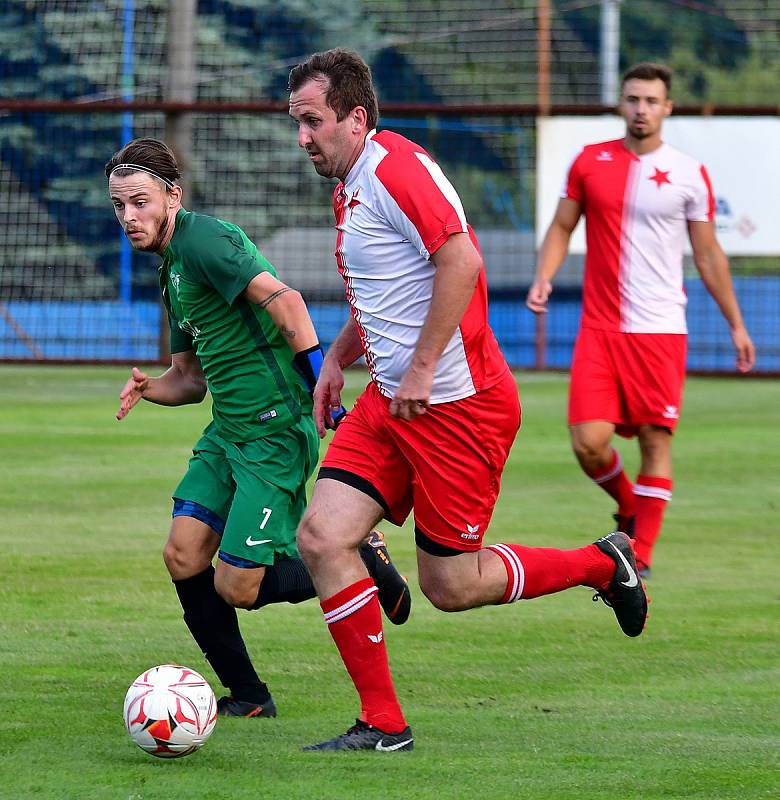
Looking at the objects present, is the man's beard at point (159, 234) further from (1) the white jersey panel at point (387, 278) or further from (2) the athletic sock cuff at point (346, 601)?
(2) the athletic sock cuff at point (346, 601)

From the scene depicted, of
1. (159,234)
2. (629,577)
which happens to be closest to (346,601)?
(629,577)

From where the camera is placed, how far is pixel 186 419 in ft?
49.3

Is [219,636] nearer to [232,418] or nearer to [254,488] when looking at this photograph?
[254,488]

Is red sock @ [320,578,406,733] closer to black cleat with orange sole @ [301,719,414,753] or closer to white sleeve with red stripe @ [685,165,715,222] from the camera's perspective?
black cleat with orange sole @ [301,719,414,753]

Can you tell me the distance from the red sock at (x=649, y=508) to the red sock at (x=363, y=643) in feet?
11.2

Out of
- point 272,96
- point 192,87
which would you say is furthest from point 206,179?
point 192,87

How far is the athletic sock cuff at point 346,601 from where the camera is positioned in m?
5.00

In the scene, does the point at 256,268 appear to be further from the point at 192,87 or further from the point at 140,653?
the point at 192,87

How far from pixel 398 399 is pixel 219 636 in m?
1.10

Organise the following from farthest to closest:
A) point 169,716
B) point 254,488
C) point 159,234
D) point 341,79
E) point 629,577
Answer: point 629,577
point 159,234
point 254,488
point 341,79
point 169,716

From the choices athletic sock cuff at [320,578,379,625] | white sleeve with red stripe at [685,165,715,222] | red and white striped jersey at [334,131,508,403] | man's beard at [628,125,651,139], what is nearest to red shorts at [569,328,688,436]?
white sleeve with red stripe at [685,165,715,222]

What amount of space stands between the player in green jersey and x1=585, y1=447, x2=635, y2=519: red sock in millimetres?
3017

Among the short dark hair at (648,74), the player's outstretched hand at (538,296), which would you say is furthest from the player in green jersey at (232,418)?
the short dark hair at (648,74)

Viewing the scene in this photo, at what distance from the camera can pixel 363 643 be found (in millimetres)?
4988
